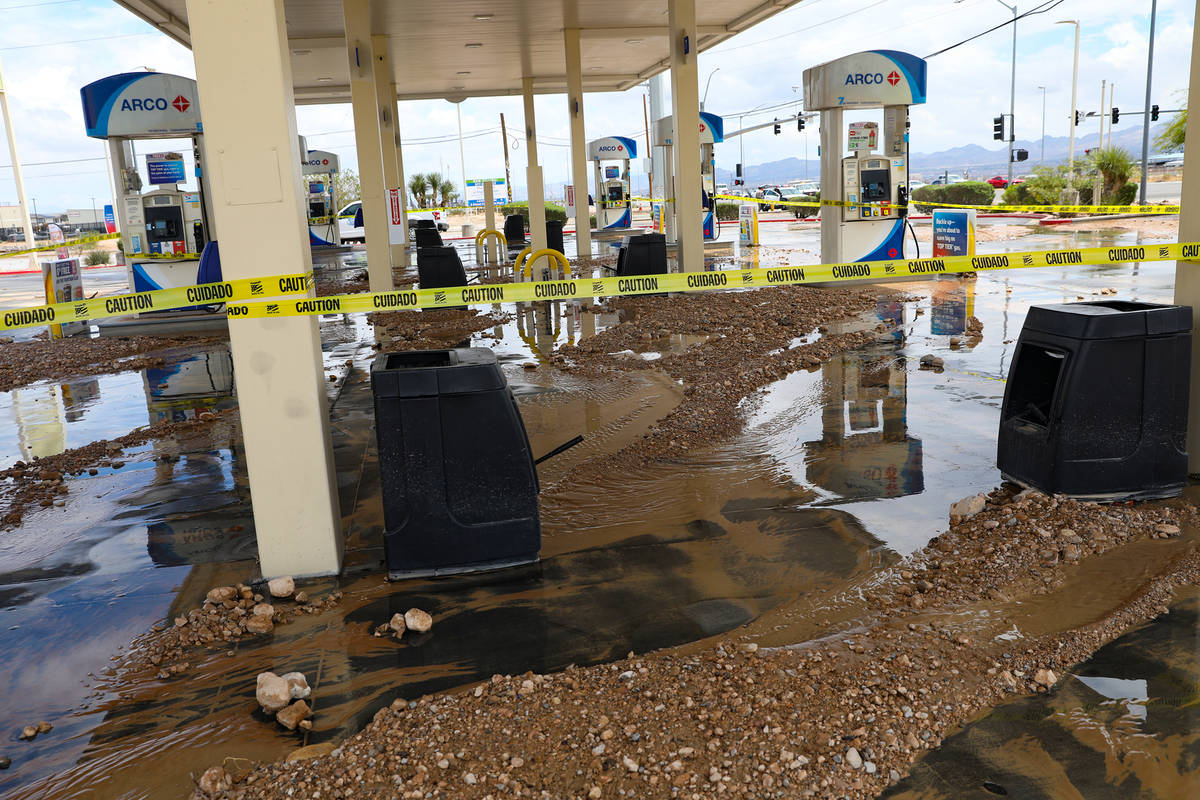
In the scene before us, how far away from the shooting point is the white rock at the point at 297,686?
12.0 ft

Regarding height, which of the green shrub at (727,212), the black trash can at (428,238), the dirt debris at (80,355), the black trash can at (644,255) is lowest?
the dirt debris at (80,355)

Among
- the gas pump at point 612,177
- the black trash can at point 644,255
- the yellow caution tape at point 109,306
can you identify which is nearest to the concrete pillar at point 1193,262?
the yellow caution tape at point 109,306

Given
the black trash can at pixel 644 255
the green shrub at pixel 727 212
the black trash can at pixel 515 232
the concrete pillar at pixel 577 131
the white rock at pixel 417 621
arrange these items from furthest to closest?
the green shrub at pixel 727 212
the black trash can at pixel 515 232
the concrete pillar at pixel 577 131
the black trash can at pixel 644 255
the white rock at pixel 417 621

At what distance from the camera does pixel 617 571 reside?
480cm

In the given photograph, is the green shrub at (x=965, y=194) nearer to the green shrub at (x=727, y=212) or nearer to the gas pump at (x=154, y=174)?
the green shrub at (x=727, y=212)

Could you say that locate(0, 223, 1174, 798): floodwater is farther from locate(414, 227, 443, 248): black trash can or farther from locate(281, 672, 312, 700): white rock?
locate(414, 227, 443, 248): black trash can

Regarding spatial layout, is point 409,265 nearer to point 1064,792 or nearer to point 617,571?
point 617,571

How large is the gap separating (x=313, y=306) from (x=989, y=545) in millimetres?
3682

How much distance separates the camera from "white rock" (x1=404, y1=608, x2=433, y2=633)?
4195mm

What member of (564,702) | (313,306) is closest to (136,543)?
(313,306)

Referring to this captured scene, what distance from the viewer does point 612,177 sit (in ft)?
112

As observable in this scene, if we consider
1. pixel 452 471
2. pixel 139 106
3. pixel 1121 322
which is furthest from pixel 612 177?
pixel 452 471

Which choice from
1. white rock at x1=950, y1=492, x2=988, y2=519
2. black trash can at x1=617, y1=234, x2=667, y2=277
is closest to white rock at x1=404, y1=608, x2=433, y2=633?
white rock at x1=950, y1=492, x2=988, y2=519

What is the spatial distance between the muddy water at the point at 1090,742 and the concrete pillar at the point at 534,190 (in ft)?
65.3
